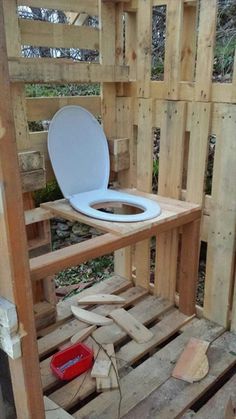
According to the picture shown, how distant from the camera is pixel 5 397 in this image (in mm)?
1182

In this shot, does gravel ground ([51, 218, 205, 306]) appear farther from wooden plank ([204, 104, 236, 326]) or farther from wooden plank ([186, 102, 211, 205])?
wooden plank ([186, 102, 211, 205])

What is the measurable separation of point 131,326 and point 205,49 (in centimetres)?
138

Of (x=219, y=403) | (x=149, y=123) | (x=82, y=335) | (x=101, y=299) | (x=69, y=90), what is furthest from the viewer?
(x=69, y=90)

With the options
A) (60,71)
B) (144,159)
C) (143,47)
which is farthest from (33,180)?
(143,47)

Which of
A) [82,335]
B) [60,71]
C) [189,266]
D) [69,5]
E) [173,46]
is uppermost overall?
[69,5]

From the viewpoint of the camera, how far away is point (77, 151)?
1926mm

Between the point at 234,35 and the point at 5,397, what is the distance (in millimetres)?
2572

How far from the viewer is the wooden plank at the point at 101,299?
220cm

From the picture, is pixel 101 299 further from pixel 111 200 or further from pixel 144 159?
pixel 144 159

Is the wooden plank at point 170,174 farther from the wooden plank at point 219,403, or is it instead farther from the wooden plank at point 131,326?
the wooden plank at point 219,403

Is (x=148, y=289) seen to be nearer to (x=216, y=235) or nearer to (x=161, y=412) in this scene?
(x=216, y=235)

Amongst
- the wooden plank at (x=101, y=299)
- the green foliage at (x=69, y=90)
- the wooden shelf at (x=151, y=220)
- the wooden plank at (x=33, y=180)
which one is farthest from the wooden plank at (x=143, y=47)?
the green foliage at (x=69, y=90)

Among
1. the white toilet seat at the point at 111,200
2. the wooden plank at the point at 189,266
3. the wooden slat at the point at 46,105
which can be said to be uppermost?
the wooden slat at the point at 46,105

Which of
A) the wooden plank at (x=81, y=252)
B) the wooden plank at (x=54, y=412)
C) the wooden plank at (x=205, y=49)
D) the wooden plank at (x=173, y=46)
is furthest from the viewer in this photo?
the wooden plank at (x=173, y=46)
